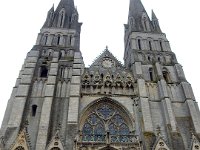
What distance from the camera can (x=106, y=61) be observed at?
86.9 feet

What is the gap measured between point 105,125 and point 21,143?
623 cm

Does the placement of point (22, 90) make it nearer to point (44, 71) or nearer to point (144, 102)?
point (44, 71)

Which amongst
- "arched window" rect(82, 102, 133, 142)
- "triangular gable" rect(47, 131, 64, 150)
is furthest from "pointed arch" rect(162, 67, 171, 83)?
"triangular gable" rect(47, 131, 64, 150)

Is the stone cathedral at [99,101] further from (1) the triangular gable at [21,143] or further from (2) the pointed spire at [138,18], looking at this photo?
(2) the pointed spire at [138,18]

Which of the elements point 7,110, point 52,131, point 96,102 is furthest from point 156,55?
point 7,110

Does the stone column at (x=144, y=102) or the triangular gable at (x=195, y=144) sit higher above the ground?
the stone column at (x=144, y=102)

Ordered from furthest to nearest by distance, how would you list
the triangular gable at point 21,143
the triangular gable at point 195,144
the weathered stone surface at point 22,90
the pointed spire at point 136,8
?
the pointed spire at point 136,8 → the weathered stone surface at point 22,90 → the triangular gable at point 195,144 → the triangular gable at point 21,143

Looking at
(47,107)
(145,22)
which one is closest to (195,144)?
(47,107)

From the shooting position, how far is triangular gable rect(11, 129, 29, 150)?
1784cm

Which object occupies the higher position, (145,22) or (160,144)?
(145,22)

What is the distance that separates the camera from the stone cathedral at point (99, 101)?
19.0m

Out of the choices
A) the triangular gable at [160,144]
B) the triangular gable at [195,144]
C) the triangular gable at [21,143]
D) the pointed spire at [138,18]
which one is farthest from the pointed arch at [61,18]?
the triangular gable at [195,144]

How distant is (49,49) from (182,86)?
41.5 feet

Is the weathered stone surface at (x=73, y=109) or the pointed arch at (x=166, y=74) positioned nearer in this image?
the weathered stone surface at (x=73, y=109)
